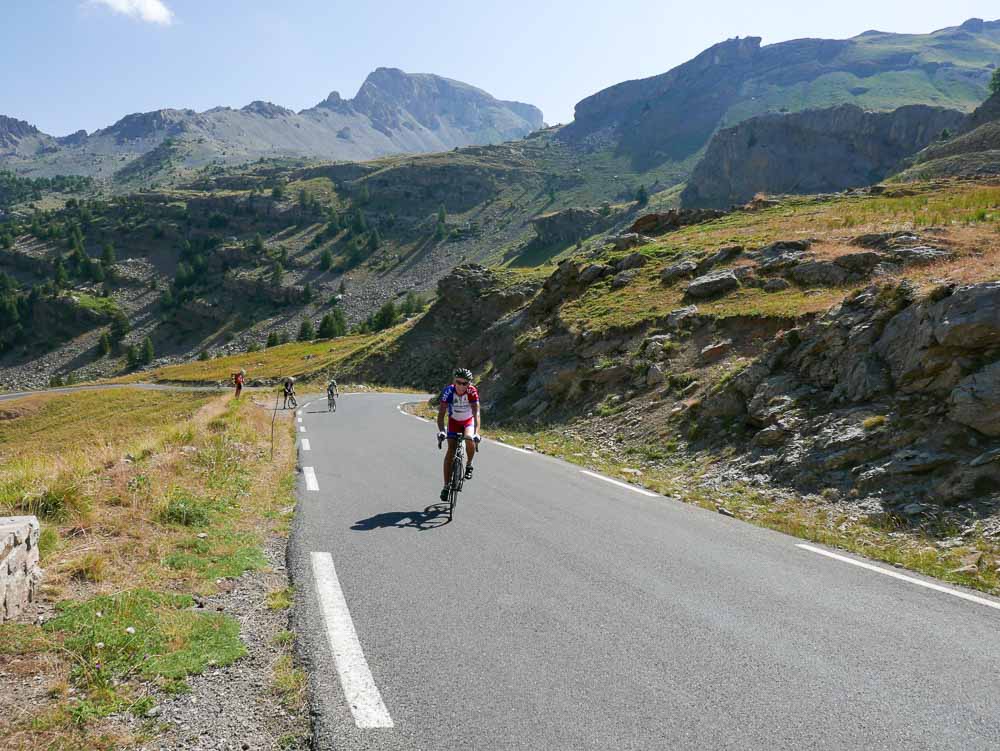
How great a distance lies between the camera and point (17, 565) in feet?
15.6

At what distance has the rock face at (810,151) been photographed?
508 ft

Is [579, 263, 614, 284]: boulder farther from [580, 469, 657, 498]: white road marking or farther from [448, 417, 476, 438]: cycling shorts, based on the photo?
[448, 417, 476, 438]: cycling shorts

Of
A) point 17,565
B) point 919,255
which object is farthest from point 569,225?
point 17,565

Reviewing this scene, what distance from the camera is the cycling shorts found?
1020 cm

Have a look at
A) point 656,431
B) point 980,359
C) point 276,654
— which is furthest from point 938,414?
point 276,654

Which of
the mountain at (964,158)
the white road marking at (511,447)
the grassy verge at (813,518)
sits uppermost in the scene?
the mountain at (964,158)

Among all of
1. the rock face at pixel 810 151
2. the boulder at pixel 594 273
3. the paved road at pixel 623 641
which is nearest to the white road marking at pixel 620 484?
the paved road at pixel 623 641

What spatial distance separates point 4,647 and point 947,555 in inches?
382

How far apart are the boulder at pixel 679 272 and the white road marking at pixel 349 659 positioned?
24385 mm

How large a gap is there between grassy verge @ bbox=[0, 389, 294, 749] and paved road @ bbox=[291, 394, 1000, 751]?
33.8 inches

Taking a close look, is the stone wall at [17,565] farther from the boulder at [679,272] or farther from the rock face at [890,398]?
the boulder at [679,272]

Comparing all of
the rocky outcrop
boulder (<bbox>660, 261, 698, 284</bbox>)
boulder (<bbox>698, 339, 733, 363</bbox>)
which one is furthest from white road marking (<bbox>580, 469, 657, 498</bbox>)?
the rocky outcrop

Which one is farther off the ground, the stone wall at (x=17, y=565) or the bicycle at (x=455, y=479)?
the stone wall at (x=17, y=565)

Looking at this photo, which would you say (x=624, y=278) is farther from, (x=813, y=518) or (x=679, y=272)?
(x=813, y=518)
